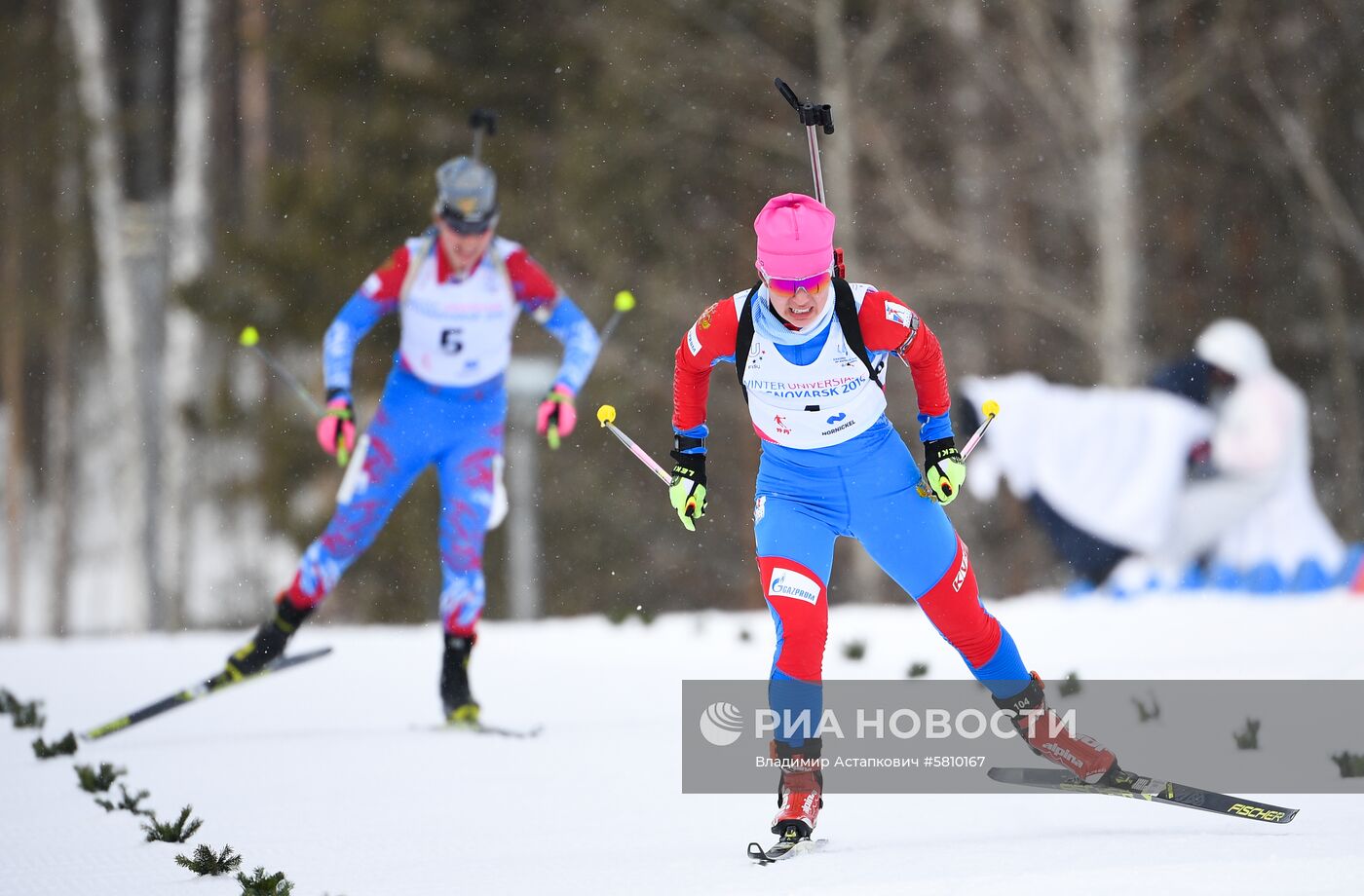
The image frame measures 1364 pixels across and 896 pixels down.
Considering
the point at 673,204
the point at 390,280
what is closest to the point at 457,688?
the point at 390,280

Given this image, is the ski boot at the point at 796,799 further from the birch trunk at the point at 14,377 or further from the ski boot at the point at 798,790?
the birch trunk at the point at 14,377

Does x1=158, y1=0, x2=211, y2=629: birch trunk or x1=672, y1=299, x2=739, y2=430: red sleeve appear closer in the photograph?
x1=672, y1=299, x2=739, y2=430: red sleeve

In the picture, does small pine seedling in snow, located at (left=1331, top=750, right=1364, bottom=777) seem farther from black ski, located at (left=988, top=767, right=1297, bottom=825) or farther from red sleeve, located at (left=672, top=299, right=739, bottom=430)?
red sleeve, located at (left=672, top=299, right=739, bottom=430)

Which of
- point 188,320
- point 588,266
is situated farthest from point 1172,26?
point 188,320

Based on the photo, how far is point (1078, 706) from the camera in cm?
673

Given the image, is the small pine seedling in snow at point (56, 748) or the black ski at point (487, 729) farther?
the black ski at point (487, 729)

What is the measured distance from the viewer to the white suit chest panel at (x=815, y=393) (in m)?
4.80

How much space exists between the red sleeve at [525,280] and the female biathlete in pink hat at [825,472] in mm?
2390

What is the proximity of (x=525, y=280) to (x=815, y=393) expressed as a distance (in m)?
2.73

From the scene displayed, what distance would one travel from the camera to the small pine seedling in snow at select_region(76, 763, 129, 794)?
18.3 feet

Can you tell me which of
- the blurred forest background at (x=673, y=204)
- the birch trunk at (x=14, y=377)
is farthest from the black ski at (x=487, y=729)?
the birch trunk at (x=14, y=377)

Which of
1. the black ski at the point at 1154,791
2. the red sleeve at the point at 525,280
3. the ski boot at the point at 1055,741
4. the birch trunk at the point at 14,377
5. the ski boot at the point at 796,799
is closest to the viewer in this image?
the ski boot at the point at 796,799
